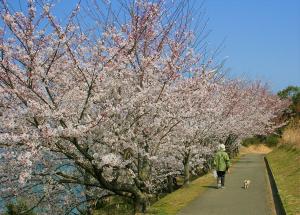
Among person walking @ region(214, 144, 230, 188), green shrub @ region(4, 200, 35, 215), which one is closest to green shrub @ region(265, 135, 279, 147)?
person walking @ region(214, 144, 230, 188)

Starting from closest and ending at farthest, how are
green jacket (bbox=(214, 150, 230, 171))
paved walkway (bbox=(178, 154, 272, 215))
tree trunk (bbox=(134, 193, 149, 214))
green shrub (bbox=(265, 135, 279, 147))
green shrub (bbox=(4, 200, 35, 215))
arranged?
paved walkway (bbox=(178, 154, 272, 215)) < tree trunk (bbox=(134, 193, 149, 214)) < green shrub (bbox=(4, 200, 35, 215)) < green jacket (bbox=(214, 150, 230, 171)) < green shrub (bbox=(265, 135, 279, 147))

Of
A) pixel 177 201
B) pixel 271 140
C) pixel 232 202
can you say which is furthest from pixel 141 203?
pixel 271 140

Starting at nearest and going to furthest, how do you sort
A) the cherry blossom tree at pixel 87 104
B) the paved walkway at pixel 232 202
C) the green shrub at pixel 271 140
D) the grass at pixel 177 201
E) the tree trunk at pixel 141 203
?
the cherry blossom tree at pixel 87 104
the paved walkway at pixel 232 202
the tree trunk at pixel 141 203
the grass at pixel 177 201
the green shrub at pixel 271 140

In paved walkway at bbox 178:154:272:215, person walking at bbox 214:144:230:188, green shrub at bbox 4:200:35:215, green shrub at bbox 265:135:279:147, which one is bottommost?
paved walkway at bbox 178:154:272:215

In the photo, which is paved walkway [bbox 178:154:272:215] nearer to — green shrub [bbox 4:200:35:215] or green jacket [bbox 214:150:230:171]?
green jacket [bbox 214:150:230:171]

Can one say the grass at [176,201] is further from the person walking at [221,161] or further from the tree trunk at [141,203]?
the person walking at [221,161]

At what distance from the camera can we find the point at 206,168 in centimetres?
2519

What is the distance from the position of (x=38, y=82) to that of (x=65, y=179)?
249cm

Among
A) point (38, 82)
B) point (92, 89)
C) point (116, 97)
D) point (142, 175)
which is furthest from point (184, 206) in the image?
point (38, 82)

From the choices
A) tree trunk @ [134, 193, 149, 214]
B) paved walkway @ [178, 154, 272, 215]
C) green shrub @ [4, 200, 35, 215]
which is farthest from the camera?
green shrub @ [4, 200, 35, 215]

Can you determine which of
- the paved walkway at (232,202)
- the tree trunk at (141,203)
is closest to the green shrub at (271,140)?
the paved walkway at (232,202)

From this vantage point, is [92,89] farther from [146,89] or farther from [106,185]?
[106,185]

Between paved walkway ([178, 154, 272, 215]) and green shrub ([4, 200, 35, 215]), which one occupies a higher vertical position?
green shrub ([4, 200, 35, 215])

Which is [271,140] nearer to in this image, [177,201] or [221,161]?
[221,161]
